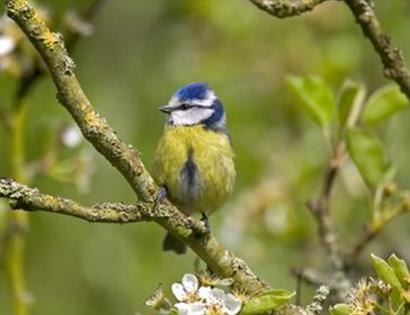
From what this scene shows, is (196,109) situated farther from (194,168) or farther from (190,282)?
(190,282)

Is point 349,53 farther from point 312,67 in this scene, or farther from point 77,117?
point 77,117

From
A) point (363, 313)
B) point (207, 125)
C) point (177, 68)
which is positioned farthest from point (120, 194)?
point (363, 313)

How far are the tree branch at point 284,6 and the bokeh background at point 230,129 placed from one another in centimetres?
80

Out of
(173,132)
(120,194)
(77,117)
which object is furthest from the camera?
(120,194)

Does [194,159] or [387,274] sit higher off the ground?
[194,159]

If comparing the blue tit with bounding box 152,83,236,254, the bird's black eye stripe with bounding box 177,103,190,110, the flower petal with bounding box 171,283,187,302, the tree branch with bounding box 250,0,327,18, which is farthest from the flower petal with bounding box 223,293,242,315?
the bird's black eye stripe with bounding box 177,103,190,110

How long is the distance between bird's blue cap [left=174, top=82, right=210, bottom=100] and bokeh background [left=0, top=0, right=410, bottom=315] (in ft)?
1.37

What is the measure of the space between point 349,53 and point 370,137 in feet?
6.83

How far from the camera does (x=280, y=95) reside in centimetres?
577

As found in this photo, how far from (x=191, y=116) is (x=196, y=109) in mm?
57

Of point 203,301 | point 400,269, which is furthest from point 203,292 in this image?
point 400,269

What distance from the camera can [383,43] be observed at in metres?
3.04

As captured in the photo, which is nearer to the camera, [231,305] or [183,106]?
[231,305]

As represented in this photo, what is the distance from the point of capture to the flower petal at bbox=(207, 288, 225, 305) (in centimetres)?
238
